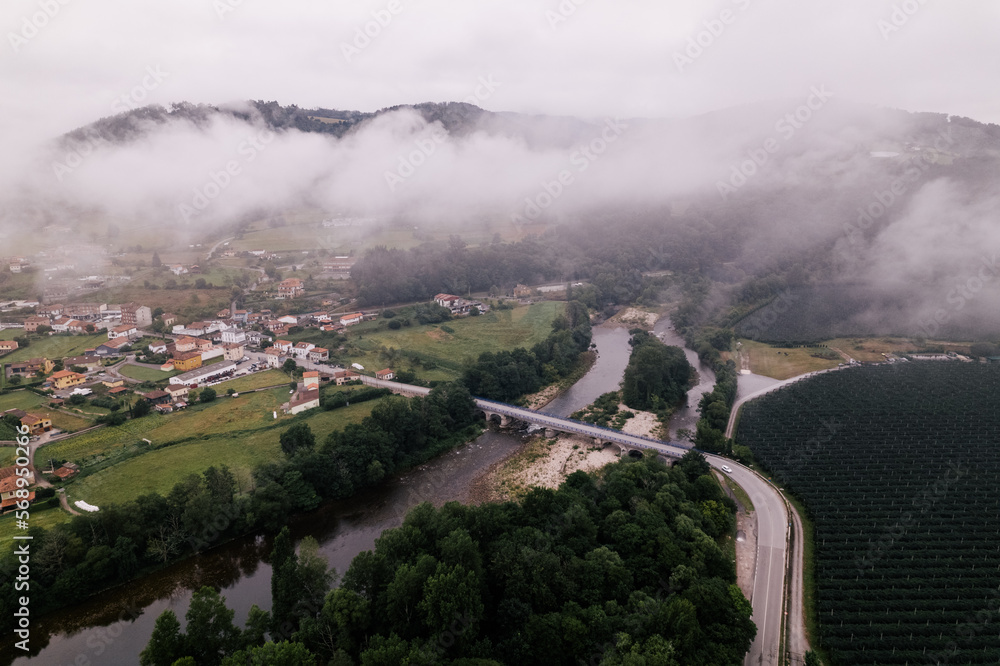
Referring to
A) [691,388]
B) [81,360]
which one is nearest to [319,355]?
[81,360]

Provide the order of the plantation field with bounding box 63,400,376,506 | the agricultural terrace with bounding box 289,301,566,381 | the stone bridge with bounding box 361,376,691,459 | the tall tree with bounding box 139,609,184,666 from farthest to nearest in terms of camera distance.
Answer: the agricultural terrace with bounding box 289,301,566,381 → the stone bridge with bounding box 361,376,691,459 → the plantation field with bounding box 63,400,376,506 → the tall tree with bounding box 139,609,184,666

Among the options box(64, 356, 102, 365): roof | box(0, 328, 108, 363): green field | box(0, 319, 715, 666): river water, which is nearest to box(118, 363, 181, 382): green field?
box(64, 356, 102, 365): roof

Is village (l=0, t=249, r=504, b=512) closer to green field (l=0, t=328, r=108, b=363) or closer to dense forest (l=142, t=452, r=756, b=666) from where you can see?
green field (l=0, t=328, r=108, b=363)

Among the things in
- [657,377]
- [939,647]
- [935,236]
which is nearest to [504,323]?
[657,377]

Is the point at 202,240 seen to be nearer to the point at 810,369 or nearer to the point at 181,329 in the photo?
the point at 181,329

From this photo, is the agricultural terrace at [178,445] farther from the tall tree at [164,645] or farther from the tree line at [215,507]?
the tall tree at [164,645]
